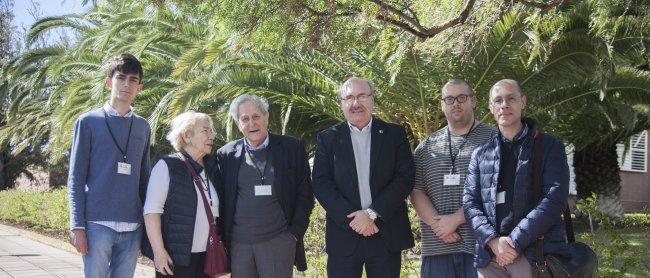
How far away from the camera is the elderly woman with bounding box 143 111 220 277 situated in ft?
12.8

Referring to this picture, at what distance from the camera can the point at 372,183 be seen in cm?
409

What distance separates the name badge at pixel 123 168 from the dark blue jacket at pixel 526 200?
2.18m

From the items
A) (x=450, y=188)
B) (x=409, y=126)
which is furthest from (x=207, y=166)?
(x=409, y=126)

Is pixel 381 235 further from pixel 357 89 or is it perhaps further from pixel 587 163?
pixel 587 163

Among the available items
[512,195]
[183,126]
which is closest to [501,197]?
[512,195]

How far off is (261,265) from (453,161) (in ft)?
4.83

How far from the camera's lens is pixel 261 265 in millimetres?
4051

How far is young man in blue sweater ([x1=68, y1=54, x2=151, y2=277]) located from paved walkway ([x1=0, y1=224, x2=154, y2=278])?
4.51 metres

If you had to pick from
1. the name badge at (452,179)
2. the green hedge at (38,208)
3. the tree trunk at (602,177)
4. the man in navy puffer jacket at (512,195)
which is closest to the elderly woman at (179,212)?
the name badge at (452,179)

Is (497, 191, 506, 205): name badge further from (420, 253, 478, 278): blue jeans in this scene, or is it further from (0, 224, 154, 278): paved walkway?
(0, 224, 154, 278): paved walkway

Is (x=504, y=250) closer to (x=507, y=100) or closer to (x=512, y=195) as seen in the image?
(x=512, y=195)

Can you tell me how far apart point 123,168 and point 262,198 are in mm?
926

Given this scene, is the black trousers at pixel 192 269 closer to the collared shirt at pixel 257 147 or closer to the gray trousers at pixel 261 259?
the gray trousers at pixel 261 259

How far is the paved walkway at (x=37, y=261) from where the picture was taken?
8.48 m
